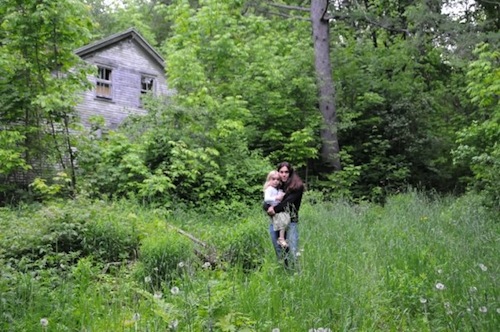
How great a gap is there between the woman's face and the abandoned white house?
54.1 ft

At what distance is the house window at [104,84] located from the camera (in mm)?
22245

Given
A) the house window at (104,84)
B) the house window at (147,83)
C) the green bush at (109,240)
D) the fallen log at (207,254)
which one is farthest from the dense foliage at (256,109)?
the house window at (147,83)

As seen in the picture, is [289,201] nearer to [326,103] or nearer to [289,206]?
[289,206]

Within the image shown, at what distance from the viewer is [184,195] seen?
11992 millimetres

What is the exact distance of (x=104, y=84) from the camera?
2262 centimetres

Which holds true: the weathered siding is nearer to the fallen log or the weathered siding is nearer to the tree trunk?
the tree trunk

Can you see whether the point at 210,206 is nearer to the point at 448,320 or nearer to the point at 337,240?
the point at 337,240

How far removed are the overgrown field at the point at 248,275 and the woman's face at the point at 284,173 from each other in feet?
3.15

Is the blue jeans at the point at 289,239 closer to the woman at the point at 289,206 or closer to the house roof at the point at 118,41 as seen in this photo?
the woman at the point at 289,206

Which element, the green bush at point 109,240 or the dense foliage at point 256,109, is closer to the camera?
the green bush at point 109,240

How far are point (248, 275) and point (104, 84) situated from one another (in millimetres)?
19093

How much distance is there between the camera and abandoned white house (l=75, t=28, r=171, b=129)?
2184cm

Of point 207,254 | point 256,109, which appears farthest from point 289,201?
point 256,109

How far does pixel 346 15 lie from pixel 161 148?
9.70 m
